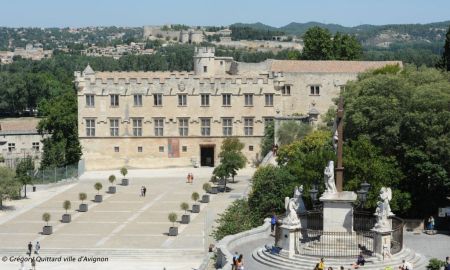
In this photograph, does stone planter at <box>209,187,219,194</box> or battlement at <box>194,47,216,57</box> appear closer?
stone planter at <box>209,187,219,194</box>

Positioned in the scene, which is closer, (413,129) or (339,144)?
(339,144)

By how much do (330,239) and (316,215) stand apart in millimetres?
3044

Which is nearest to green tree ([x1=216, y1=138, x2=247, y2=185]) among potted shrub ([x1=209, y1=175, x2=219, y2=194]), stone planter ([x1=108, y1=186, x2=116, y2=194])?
potted shrub ([x1=209, y1=175, x2=219, y2=194])

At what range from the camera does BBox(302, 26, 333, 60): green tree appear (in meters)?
94.5

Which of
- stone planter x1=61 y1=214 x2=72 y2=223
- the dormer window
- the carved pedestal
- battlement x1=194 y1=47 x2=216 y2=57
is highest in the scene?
battlement x1=194 y1=47 x2=216 y2=57

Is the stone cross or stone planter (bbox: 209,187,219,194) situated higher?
the stone cross

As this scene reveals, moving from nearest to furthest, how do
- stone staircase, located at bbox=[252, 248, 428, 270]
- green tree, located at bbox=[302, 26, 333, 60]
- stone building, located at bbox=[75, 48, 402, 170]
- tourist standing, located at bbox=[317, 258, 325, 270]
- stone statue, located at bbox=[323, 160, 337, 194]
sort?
tourist standing, located at bbox=[317, 258, 325, 270] → stone staircase, located at bbox=[252, 248, 428, 270] → stone statue, located at bbox=[323, 160, 337, 194] → stone building, located at bbox=[75, 48, 402, 170] → green tree, located at bbox=[302, 26, 333, 60]

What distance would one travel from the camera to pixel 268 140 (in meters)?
70.9

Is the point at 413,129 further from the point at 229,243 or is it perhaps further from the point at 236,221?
the point at 229,243

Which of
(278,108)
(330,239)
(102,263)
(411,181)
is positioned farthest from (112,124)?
(330,239)

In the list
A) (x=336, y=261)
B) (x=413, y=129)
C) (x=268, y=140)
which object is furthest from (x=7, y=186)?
(x=336, y=261)

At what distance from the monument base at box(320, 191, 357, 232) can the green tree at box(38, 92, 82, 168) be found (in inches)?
1668

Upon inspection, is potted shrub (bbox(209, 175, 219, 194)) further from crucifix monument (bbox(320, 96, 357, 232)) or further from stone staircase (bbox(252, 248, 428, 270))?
crucifix monument (bbox(320, 96, 357, 232))

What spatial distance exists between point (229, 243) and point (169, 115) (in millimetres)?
37664
